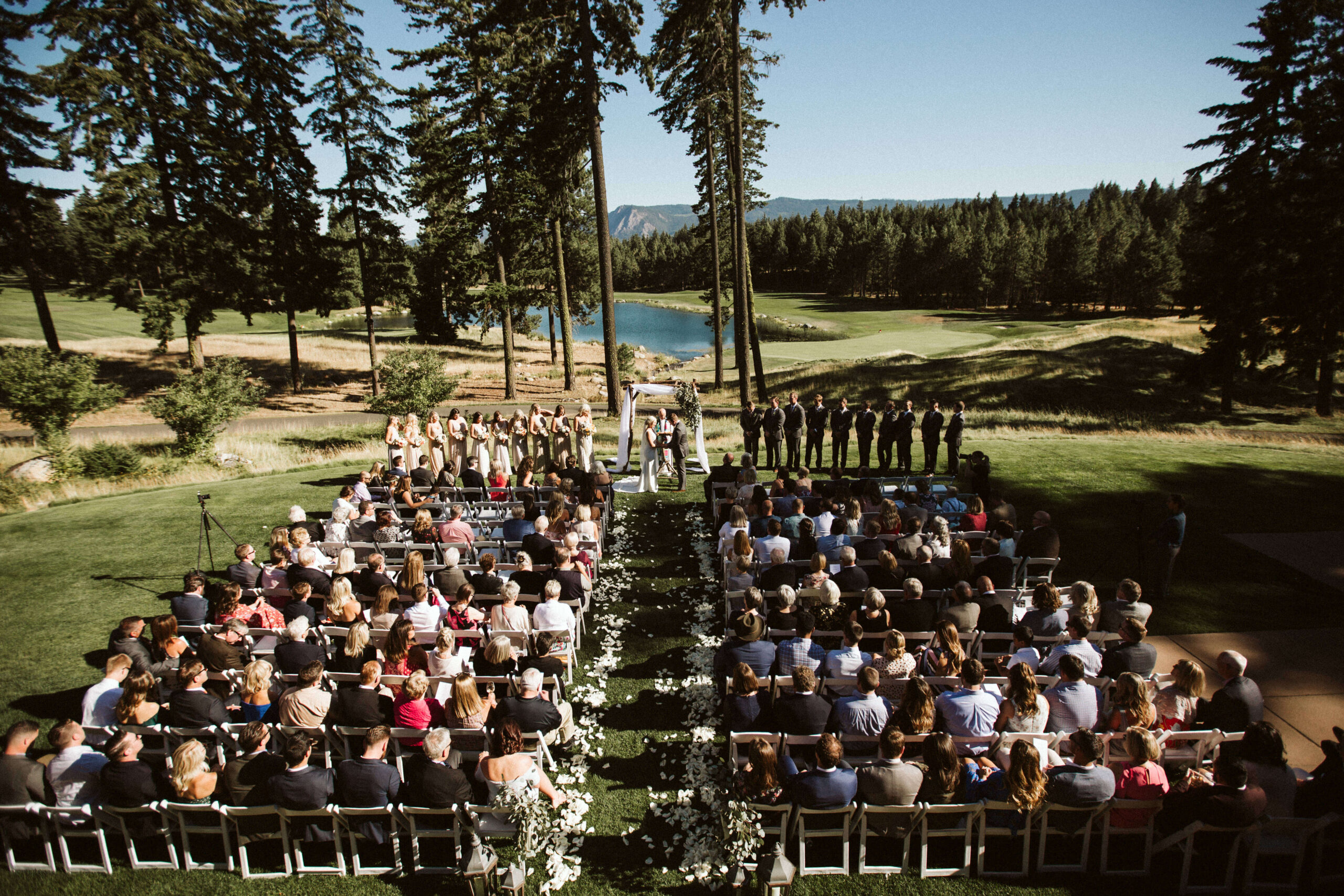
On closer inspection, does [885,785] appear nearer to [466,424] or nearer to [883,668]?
[883,668]

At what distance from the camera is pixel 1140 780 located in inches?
197

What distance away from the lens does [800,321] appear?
76.3 m

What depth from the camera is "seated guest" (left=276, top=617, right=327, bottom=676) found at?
6.69 m

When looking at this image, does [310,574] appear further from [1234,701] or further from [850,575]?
[1234,701]

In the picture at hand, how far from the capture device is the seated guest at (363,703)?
5906mm

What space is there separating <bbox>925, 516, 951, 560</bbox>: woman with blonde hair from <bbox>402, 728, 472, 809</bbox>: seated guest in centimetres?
624

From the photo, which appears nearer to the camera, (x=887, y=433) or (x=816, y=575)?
(x=816, y=575)

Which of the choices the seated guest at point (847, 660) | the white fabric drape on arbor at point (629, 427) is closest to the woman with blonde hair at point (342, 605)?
the seated guest at point (847, 660)

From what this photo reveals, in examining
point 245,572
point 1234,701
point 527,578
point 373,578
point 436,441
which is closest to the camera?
point 1234,701

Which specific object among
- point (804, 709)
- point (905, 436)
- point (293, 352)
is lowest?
point (804, 709)

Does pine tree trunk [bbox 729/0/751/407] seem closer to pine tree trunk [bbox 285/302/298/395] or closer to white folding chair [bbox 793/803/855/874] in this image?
white folding chair [bbox 793/803/855/874]

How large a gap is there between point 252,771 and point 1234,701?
848cm

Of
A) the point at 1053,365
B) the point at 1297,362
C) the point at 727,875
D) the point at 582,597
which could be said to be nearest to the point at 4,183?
the point at 582,597

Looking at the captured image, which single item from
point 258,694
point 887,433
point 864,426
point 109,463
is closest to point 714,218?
point 864,426
